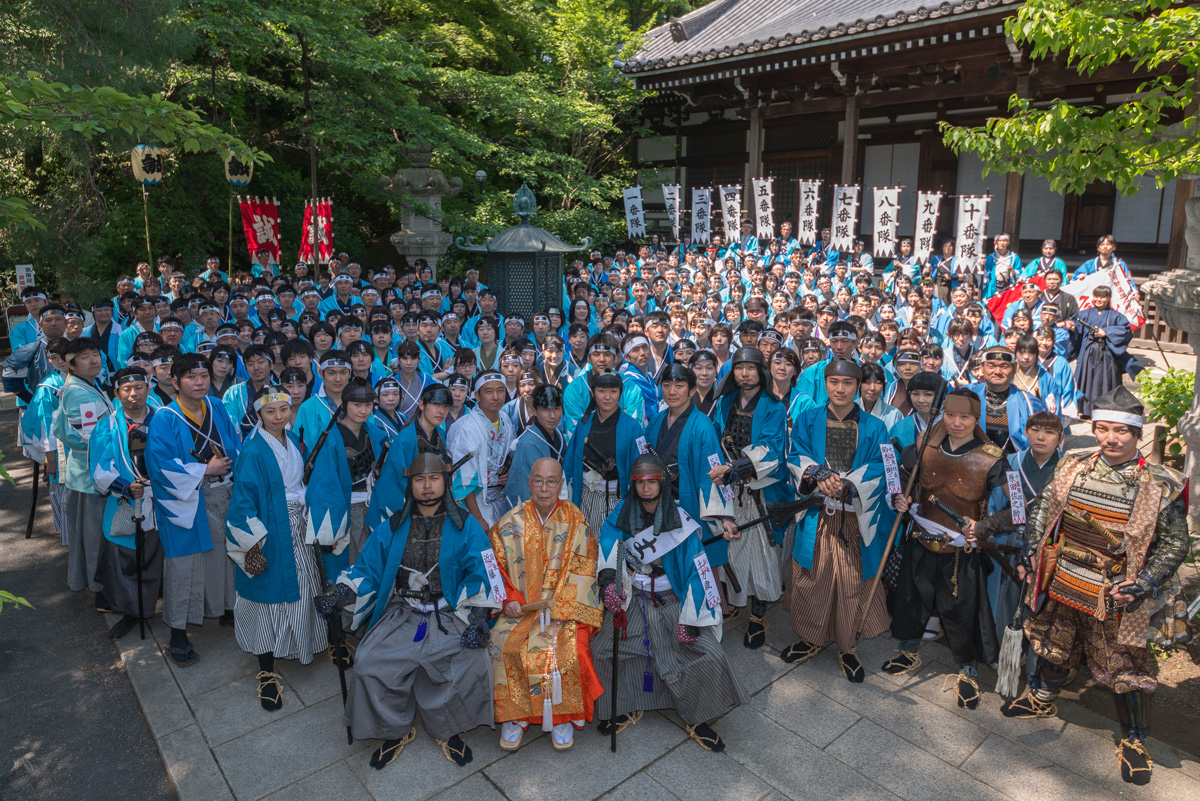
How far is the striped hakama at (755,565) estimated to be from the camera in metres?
5.50

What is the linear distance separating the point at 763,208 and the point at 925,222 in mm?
3557

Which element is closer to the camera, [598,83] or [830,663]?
[830,663]

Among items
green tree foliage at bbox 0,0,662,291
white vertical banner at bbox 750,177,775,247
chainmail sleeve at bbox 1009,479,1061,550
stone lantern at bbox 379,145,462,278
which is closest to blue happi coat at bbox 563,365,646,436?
chainmail sleeve at bbox 1009,479,1061,550

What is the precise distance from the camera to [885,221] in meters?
14.5

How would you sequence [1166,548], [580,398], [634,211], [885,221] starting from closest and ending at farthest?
[1166,548] → [580,398] → [885,221] → [634,211]

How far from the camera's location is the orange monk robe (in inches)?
169

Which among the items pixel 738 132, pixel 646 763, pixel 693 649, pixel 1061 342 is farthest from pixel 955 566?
pixel 738 132

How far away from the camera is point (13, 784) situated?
412cm

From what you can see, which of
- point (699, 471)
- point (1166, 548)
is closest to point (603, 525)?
point (699, 471)

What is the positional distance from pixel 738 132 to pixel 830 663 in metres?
15.8

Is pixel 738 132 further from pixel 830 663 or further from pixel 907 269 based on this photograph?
pixel 830 663

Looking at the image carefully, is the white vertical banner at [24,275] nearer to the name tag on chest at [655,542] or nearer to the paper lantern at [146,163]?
the paper lantern at [146,163]

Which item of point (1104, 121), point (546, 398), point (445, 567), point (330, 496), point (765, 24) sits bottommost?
point (445, 567)

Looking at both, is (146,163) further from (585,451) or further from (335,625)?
(335,625)
